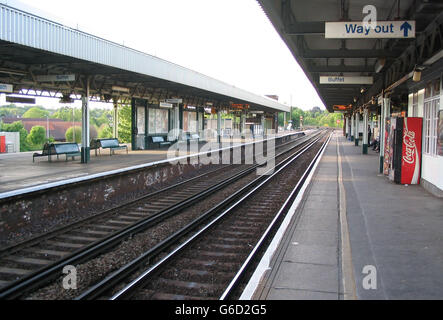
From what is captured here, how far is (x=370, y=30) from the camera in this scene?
28.3 ft

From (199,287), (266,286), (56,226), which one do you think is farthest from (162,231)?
(266,286)

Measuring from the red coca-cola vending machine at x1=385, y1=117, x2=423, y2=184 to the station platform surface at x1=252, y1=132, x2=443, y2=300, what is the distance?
68.7 inches

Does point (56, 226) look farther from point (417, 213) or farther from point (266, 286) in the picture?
point (417, 213)

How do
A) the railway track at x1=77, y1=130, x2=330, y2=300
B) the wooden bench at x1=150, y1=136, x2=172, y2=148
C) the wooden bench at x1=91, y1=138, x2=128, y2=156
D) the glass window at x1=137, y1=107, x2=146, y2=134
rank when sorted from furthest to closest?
the wooden bench at x1=150, y1=136, x2=172, y2=148 < the glass window at x1=137, y1=107, x2=146, y2=134 < the wooden bench at x1=91, y1=138, x2=128, y2=156 < the railway track at x1=77, y1=130, x2=330, y2=300

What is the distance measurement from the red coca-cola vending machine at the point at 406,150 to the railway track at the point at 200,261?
14.6ft

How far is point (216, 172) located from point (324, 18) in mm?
8807

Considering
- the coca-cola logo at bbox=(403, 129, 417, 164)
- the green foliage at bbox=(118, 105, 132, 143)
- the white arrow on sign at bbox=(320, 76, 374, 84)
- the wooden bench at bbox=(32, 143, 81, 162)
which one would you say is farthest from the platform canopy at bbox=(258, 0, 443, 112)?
the green foliage at bbox=(118, 105, 132, 143)

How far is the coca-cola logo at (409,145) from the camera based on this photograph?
12383 millimetres

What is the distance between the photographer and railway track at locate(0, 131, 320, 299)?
5.80 m

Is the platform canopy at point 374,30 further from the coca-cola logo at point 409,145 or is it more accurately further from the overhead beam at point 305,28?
the coca-cola logo at point 409,145

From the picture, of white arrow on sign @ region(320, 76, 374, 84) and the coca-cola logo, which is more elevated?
white arrow on sign @ region(320, 76, 374, 84)

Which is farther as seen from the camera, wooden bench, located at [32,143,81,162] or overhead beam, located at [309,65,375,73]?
wooden bench, located at [32,143,81,162]

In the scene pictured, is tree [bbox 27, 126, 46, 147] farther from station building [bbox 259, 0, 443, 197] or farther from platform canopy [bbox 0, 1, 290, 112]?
station building [bbox 259, 0, 443, 197]
